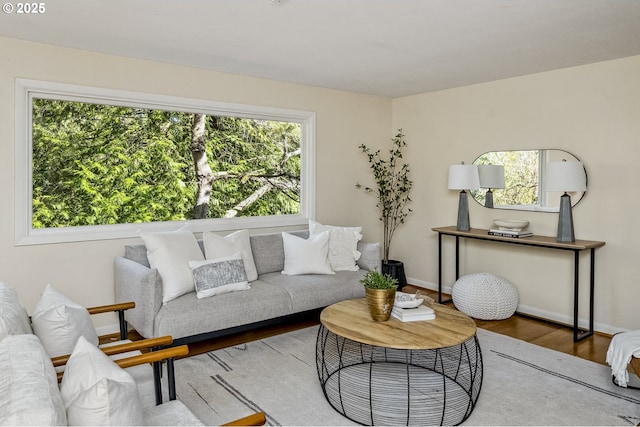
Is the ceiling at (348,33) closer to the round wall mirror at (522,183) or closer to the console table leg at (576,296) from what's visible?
the round wall mirror at (522,183)

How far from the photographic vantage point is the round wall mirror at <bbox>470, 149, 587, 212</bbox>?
4.38 metres

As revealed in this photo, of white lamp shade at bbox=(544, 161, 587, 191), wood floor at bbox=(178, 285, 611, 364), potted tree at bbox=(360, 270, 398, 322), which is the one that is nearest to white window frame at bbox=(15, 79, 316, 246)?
wood floor at bbox=(178, 285, 611, 364)

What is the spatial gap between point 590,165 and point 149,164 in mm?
4123

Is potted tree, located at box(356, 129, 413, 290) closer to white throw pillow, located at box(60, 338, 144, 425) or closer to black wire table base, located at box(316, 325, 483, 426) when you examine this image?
black wire table base, located at box(316, 325, 483, 426)

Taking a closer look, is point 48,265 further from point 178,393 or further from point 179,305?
point 178,393

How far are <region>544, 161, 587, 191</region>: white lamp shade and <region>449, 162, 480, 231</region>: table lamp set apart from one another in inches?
34.9

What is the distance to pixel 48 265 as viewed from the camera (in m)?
3.66

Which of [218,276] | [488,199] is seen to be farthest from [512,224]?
[218,276]

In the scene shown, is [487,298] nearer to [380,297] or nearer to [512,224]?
[512,224]

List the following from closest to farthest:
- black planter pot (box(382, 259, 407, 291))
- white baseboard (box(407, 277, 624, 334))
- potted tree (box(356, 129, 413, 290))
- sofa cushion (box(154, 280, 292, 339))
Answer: sofa cushion (box(154, 280, 292, 339)) < white baseboard (box(407, 277, 624, 334)) < black planter pot (box(382, 259, 407, 291)) < potted tree (box(356, 129, 413, 290))

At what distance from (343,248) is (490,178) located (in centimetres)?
182

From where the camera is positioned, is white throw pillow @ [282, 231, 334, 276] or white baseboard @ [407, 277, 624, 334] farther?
white throw pillow @ [282, 231, 334, 276]

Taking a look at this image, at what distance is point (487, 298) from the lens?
4305 millimetres

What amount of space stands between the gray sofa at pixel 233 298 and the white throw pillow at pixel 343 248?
11cm
